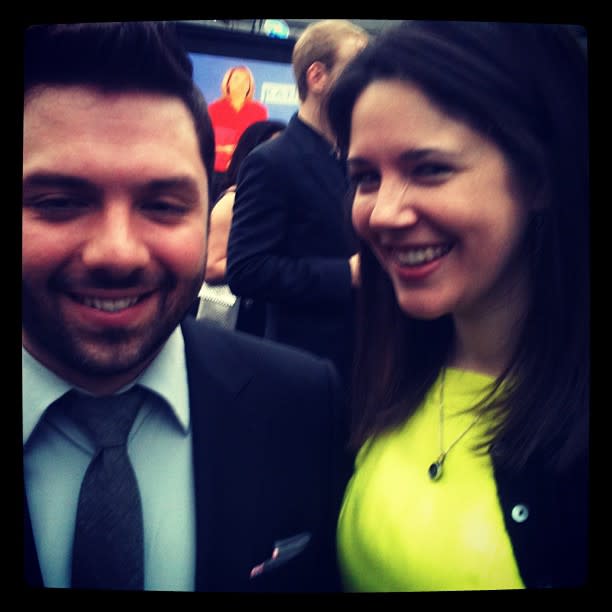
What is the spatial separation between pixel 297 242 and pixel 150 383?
21.3 inches

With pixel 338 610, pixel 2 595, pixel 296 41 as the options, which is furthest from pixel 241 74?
pixel 2 595

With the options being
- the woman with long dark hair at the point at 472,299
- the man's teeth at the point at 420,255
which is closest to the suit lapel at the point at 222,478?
the woman with long dark hair at the point at 472,299

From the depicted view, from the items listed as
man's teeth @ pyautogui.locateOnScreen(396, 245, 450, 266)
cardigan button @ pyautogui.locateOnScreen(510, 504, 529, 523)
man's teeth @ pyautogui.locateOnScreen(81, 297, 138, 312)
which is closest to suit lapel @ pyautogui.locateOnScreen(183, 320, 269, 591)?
man's teeth @ pyautogui.locateOnScreen(81, 297, 138, 312)

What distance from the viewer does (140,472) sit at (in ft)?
5.30

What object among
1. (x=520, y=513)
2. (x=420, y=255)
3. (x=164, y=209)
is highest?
(x=164, y=209)

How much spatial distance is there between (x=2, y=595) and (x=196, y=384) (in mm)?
857

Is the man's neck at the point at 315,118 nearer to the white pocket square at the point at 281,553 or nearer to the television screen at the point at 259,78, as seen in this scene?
the television screen at the point at 259,78

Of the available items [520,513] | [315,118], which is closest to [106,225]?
[315,118]

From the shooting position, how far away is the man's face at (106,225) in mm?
1487

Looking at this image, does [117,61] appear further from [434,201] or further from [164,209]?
[434,201]

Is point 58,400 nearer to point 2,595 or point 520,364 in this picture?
point 2,595

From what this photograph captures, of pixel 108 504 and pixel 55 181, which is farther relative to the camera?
pixel 108 504

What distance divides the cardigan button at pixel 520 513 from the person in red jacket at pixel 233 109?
1125mm

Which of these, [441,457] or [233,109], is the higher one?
[233,109]
